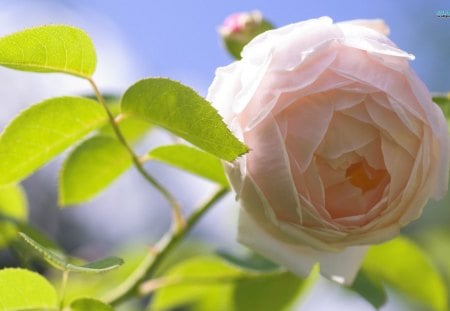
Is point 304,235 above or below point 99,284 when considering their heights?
above

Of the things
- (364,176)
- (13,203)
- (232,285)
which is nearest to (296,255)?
(364,176)

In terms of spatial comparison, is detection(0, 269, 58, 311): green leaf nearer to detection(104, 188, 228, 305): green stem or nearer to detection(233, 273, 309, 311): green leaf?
detection(104, 188, 228, 305): green stem

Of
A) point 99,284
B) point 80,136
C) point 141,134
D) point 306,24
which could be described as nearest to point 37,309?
point 80,136

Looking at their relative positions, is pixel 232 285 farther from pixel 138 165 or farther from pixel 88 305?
pixel 88 305

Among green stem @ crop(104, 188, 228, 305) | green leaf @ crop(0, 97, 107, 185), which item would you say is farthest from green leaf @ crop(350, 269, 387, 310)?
green leaf @ crop(0, 97, 107, 185)

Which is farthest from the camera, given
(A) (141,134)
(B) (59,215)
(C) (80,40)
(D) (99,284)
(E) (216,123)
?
(B) (59,215)

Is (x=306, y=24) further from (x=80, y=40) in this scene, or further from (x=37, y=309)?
(x=37, y=309)

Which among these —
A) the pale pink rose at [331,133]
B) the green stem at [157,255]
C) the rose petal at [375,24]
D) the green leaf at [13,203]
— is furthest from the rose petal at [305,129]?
the green leaf at [13,203]
